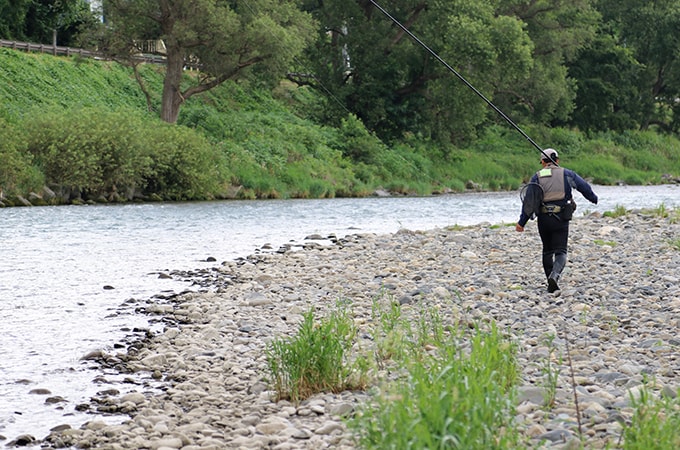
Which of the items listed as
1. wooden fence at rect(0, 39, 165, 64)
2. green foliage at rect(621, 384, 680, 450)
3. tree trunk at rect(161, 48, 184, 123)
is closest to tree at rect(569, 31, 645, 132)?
wooden fence at rect(0, 39, 165, 64)

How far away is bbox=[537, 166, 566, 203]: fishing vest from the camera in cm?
1127

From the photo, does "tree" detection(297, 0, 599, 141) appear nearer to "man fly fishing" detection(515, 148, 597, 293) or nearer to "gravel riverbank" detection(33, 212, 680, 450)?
"gravel riverbank" detection(33, 212, 680, 450)

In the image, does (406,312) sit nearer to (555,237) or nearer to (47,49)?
(555,237)

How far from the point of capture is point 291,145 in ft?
132

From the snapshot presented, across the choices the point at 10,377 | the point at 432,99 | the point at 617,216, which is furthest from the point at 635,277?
the point at 432,99

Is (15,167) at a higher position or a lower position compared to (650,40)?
lower

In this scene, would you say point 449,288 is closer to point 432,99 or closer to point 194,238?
point 194,238

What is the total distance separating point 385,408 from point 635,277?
7914 millimetres

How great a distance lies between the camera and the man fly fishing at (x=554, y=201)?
11273mm

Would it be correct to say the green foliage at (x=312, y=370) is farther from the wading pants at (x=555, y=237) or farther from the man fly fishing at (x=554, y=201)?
the wading pants at (x=555, y=237)

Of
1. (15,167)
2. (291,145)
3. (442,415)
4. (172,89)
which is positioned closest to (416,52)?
(291,145)

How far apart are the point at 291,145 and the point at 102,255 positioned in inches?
925

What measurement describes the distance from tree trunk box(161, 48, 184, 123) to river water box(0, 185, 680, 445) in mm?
6902

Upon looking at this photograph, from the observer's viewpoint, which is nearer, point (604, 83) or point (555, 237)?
point (555, 237)
